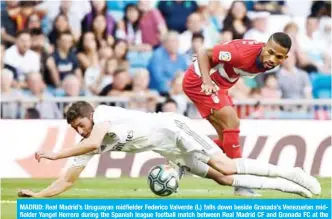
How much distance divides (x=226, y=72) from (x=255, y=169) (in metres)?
1.68

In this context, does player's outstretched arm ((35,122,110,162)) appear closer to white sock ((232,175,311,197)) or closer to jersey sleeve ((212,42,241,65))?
white sock ((232,175,311,197))

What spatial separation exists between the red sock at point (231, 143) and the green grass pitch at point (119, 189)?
0.53m

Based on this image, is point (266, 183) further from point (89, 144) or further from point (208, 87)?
point (89, 144)

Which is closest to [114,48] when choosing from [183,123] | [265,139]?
[265,139]

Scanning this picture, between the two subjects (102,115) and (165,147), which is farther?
(165,147)

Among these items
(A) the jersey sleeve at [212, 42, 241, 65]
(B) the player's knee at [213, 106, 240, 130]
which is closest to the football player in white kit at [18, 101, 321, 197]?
(B) the player's knee at [213, 106, 240, 130]

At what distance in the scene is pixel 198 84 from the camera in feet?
46.2

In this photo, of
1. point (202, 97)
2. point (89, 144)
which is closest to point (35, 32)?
point (202, 97)

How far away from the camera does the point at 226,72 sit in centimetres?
1388

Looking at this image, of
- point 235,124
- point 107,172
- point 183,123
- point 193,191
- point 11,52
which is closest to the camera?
point 183,123

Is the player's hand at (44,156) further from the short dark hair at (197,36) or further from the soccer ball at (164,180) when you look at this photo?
the short dark hair at (197,36)

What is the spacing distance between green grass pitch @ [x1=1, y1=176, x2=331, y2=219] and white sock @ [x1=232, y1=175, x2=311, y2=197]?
800 millimetres

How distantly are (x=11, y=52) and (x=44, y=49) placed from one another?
0.56 metres
